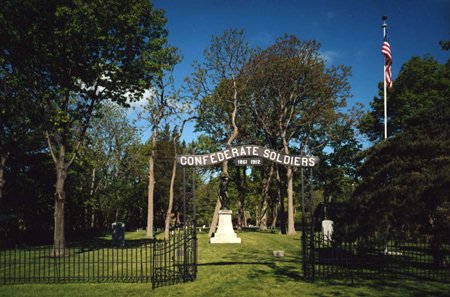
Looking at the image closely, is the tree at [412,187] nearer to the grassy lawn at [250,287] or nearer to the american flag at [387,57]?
the grassy lawn at [250,287]

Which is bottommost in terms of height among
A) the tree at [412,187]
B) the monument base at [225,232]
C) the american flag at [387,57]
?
the monument base at [225,232]

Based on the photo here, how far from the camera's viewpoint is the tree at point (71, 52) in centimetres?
1880

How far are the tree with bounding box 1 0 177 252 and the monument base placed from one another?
1018cm

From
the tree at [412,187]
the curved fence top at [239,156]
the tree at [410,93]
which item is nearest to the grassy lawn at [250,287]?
the tree at [412,187]

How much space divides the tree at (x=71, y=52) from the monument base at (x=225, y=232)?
401 inches

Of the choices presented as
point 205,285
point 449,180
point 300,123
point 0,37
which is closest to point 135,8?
point 0,37

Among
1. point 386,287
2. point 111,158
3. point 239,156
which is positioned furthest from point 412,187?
point 111,158

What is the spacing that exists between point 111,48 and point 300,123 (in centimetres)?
2176

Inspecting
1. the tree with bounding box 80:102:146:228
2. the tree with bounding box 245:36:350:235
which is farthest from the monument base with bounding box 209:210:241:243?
the tree with bounding box 80:102:146:228

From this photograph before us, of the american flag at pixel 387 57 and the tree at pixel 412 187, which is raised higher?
the american flag at pixel 387 57

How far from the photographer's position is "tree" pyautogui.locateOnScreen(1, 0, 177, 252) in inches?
740

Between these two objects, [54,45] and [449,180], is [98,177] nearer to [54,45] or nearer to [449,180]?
[54,45]

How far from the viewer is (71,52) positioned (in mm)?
19641

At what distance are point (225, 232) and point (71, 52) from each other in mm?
15303
